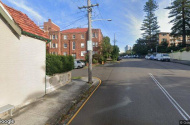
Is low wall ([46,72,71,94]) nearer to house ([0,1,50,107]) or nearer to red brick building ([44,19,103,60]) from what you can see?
house ([0,1,50,107])

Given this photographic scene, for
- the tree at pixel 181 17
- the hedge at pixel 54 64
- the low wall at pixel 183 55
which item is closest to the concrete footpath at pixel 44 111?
the hedge at pixel 54 64

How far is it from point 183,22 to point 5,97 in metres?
52.1

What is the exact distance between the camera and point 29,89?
6410mm

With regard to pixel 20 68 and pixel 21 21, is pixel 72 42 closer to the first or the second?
pixel 21 21

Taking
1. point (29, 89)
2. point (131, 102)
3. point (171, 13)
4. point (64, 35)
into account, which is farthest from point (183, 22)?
point (29, 89)

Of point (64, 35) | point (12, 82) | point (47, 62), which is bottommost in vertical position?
point (12, 82)

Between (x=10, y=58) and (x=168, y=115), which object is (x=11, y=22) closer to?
(x=10, y=58)

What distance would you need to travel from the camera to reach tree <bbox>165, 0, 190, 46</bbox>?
42406mm

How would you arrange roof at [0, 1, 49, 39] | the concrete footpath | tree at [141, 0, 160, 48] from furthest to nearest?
tree at [141, 0, 160, 48], roof at [0, 1, 49, 39], the concrete footpath

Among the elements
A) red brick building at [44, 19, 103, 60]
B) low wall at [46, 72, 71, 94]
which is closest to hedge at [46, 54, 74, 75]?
low wall at [46, 72, 71, 94]

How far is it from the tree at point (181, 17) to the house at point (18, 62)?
49.5 meters

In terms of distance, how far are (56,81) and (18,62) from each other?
3718 mm

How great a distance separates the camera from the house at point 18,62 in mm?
4977

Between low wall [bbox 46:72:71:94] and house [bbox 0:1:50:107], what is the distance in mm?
638
